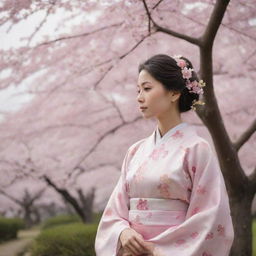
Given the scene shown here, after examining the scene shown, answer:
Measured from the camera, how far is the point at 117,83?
888cm

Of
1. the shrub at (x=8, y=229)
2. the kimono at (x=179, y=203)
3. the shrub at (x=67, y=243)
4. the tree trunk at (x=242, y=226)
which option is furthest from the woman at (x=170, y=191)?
the shrub at (x=8, y=229)

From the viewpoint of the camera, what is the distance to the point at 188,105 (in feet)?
8.05

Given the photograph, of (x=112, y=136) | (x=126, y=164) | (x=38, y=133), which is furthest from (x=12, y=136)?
(x=126, y=164)

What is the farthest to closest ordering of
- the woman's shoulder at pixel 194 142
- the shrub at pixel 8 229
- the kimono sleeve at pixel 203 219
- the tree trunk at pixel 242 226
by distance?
the shrub at pixel 8 229 < the tree trunk at pixel 242 226 < the woman's shoulder at pixel 194 142 < the kimono sleeve at pixel 203 219

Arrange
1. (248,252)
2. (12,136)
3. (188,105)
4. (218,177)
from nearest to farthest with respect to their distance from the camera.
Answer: (218,177)
(188,105)
(248,252)
(12,136)

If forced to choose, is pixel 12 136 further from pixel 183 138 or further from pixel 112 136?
pixel 183 138

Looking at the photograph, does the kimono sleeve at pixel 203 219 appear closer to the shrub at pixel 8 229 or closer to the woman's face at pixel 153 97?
the woman's face at pixel 153 97

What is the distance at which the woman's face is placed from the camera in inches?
91.0

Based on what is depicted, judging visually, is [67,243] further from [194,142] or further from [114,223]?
[194,142]

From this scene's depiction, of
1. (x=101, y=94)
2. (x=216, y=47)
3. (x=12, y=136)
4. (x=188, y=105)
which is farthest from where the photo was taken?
(x=12, y=136)

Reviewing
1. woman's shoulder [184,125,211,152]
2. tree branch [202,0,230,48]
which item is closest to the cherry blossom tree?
tree branch [202,0,230,48]

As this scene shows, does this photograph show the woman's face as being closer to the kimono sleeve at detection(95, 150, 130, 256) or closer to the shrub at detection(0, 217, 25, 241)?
the kimono sleeve at detection(95, 150, 130, 256)

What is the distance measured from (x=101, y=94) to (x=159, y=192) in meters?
7.09

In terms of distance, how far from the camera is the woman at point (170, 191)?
2170 millimetres
